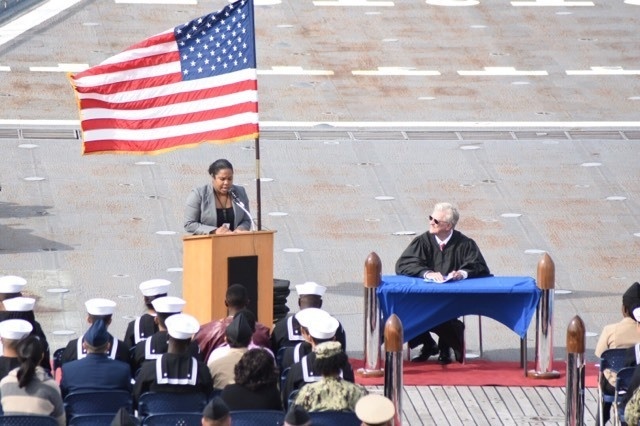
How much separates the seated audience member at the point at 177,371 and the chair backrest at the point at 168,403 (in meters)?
0.05

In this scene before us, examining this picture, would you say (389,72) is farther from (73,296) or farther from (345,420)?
(345,420)

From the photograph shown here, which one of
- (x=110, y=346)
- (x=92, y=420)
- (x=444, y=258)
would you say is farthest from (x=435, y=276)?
(x=92, y=420)

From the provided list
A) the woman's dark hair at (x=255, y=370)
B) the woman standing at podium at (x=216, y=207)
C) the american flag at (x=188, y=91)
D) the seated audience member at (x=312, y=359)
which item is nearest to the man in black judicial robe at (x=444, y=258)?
the woman standing at podium at (x=216, y=207)

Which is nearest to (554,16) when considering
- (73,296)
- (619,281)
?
(619,281)

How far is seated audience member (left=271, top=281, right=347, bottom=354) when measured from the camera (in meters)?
12.5

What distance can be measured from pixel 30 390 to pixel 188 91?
4763mm

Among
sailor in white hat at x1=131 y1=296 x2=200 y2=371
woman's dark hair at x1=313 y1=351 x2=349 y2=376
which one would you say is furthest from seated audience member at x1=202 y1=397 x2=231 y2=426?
sailor in white hat at x1=131 y1=296 x2=200 y2=371

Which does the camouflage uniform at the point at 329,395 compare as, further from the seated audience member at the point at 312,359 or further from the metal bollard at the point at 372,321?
the metal bollard at the point at 372,321

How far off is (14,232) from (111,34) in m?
10.6

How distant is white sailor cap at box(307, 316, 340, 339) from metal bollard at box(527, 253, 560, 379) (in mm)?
2967

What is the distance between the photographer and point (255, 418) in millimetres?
10133

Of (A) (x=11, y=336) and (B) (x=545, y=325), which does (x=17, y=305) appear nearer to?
(A) (x=11, y=336)

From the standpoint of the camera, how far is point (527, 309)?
46.4ft

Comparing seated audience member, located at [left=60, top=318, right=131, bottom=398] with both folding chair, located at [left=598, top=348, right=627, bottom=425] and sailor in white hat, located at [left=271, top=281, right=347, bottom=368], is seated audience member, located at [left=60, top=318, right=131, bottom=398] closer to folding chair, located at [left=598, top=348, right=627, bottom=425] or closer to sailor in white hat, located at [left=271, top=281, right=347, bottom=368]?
sailor in white hat, located at [left=271, top=281, right=347, bottom=368]
